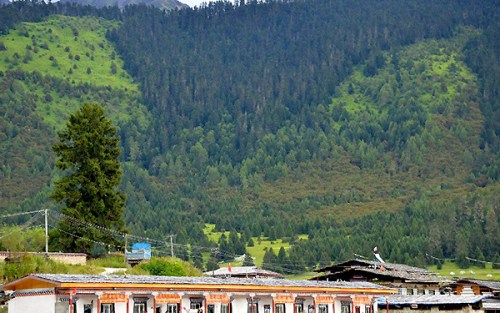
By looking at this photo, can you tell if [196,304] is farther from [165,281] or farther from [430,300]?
[430,300]

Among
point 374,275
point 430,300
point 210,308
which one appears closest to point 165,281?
point 210,308

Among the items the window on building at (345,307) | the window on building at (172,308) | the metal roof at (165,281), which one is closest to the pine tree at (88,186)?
the metal roof at (165,281)

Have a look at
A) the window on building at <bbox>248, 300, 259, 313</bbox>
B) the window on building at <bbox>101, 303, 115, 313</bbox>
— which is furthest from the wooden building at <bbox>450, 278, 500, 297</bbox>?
the window on building at <bbox>101, 303, 115, 313</bbox>

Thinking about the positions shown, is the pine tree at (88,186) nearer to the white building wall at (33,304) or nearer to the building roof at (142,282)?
the building roof at (142,282)

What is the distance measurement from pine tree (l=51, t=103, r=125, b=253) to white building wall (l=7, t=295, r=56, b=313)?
986 inches

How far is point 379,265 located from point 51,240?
41.8 metres

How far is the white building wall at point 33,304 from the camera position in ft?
218

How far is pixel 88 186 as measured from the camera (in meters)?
96.6

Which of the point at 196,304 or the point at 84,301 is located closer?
the point at 84,301

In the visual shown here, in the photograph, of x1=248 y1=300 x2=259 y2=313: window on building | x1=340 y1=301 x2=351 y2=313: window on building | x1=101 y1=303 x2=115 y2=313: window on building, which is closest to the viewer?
x1=101 y1=303 x2=115 y2=313: window on building

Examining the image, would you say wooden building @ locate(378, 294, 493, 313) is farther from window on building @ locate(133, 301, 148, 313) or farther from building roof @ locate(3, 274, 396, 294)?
window on building @ locate(133, 301, 148, 313)

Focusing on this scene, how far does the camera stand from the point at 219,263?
7510 inches

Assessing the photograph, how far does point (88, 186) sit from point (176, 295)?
26.2m

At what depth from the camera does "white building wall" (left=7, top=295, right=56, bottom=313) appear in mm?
66312
